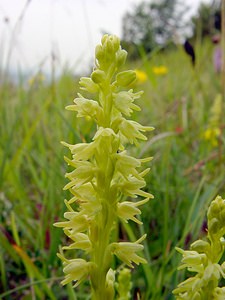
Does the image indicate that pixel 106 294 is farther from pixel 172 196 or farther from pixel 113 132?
pixel 172 196

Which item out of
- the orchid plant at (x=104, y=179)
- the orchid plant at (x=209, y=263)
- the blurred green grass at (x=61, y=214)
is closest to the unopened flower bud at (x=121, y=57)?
the orchid plant at (x=104, y=179)

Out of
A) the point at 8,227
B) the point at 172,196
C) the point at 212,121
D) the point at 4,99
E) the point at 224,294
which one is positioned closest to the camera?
the point at 224,294

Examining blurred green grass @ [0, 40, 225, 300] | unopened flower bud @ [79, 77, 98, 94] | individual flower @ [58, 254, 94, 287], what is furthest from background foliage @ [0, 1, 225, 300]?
unopened flower bud @ [79, 77, 98, 94]

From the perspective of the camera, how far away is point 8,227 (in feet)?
6.29

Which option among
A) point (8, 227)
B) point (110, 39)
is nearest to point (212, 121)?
point (8, 227)

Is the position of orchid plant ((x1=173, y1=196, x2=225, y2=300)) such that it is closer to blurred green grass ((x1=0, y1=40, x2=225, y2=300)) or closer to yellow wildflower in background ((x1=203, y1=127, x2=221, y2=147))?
blurred green grass ((x1=0, y1=40, x2=225, y2=300))

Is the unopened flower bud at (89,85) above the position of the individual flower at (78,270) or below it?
above

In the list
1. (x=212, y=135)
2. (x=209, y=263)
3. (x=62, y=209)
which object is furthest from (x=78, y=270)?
(x=212, y=135)

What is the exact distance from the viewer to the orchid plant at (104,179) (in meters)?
0.80

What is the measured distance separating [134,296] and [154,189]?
0.59 m

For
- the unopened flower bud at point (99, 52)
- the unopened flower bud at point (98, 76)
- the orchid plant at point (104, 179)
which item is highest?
the unopened flower bud at point (99, 52)

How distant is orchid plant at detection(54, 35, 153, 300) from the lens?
798 mm

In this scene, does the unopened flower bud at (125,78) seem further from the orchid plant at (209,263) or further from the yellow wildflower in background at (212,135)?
the yellow wildflower in background at (212,135)

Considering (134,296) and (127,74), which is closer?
(127,74)
